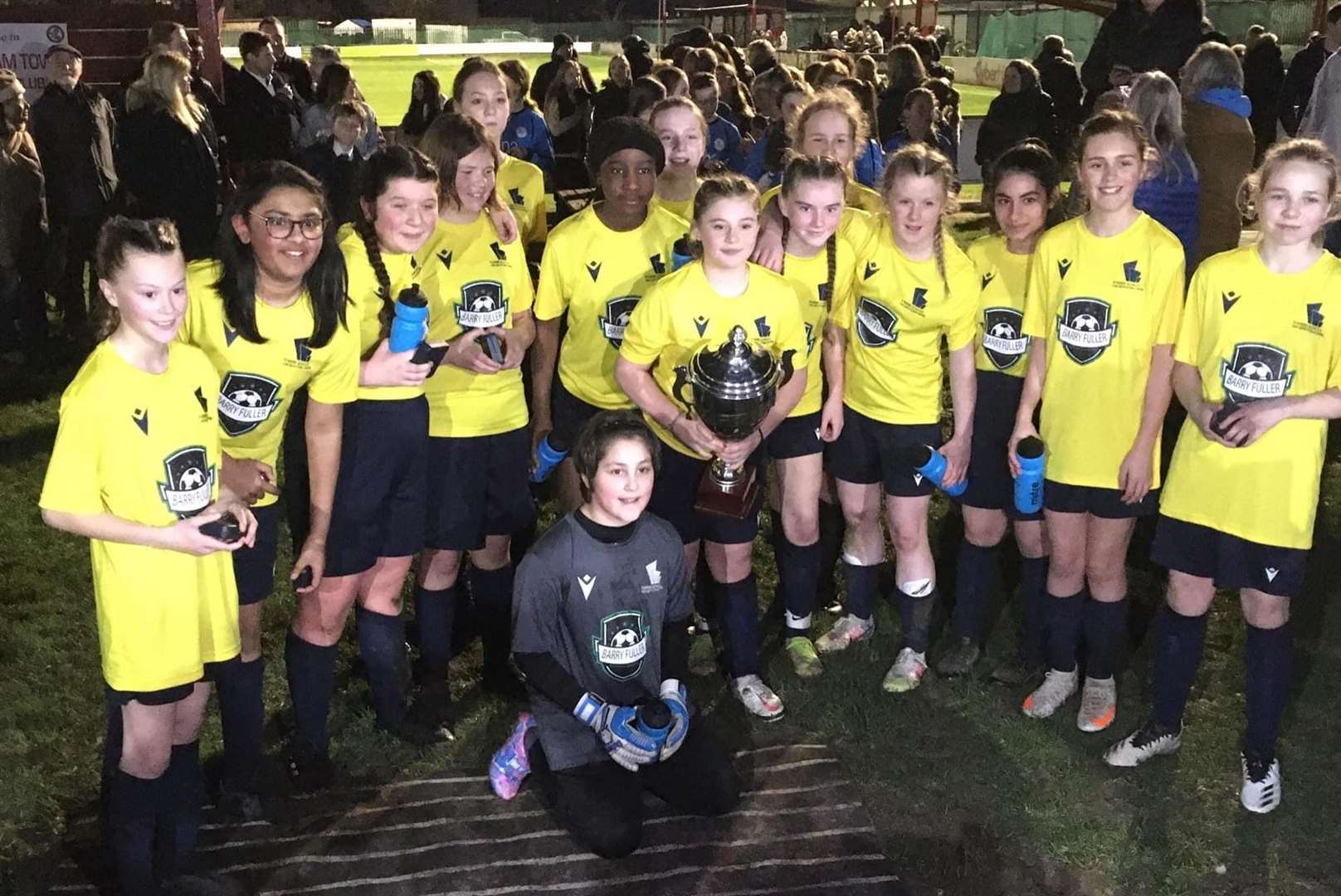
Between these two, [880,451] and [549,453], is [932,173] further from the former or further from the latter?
[549,453]

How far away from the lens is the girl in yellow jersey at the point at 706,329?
3709mm

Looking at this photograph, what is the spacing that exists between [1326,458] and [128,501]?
588 centimetres

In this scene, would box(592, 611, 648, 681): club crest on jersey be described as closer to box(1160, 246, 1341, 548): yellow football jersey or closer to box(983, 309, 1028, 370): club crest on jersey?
box(983, 309, 1028, 370): club crest on jersey

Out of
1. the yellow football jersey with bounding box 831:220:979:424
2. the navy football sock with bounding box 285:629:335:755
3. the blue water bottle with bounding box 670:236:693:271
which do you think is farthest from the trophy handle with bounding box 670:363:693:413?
the navy football sock with bounding box 285:629:335:755

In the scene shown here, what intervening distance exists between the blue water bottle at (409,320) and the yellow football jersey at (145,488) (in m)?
0.57

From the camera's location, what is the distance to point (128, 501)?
2.89 metres

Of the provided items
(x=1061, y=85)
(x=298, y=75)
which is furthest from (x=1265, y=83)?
(x=298, y=75)

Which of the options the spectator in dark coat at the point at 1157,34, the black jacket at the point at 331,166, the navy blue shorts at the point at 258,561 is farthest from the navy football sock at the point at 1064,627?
the black jacket at the point at 331,166

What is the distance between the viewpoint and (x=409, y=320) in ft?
11.2

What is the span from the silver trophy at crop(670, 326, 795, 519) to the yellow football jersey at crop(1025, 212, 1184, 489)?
851 mm

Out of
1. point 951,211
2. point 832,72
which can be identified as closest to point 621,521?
point 951,211

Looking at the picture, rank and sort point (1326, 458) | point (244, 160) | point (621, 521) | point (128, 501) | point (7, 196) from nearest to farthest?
point (128, 501), point (621, 521), point (1326, 458), point (7, 196), point (244, 160)

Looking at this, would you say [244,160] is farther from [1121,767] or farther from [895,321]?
[1121,767]

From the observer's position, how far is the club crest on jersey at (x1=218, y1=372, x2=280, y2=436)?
328 centimetres
